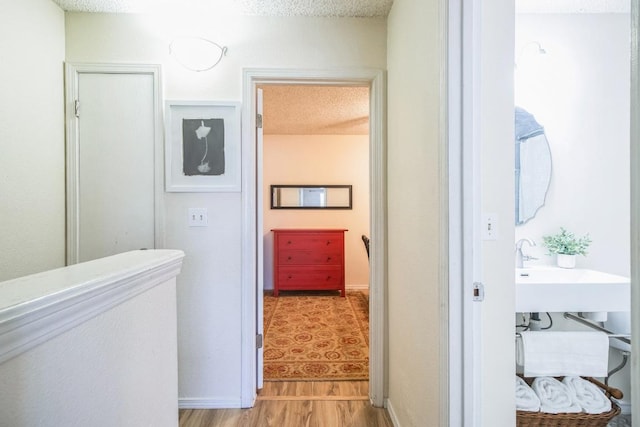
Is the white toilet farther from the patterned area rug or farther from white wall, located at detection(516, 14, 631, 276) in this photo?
the patterned area rug

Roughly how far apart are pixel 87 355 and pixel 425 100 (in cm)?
137

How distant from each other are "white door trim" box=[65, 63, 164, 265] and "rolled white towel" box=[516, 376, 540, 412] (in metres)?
2.08

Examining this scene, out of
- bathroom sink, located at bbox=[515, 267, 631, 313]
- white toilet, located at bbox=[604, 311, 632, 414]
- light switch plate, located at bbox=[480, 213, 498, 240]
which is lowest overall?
white toilet, located at bbox=[604, 311, 632, 414]

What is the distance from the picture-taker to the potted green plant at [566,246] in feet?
5.85

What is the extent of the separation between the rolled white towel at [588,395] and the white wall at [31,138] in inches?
112

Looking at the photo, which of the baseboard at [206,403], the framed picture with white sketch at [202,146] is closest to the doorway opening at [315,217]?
the baseboard at [206,403]

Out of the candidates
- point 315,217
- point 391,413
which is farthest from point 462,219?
point 315,217

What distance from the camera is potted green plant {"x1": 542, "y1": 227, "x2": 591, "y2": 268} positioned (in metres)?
1.78

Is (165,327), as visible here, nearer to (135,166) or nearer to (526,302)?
(135,166)

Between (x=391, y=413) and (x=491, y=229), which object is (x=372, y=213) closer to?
(x=491, y=229)

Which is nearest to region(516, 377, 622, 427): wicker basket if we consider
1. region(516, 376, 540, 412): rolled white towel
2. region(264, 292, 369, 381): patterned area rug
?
region(516, 376, 540, 412): rolled white towel

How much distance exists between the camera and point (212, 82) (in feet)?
6.07

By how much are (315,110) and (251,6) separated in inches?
66.7

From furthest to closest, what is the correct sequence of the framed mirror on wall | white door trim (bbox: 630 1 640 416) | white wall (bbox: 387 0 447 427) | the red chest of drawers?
the framed mirror on wall
the red chest of drawers
white wall (bbox: 387 0 447 427)
white door trim (bbox: 630 1 640 416)
